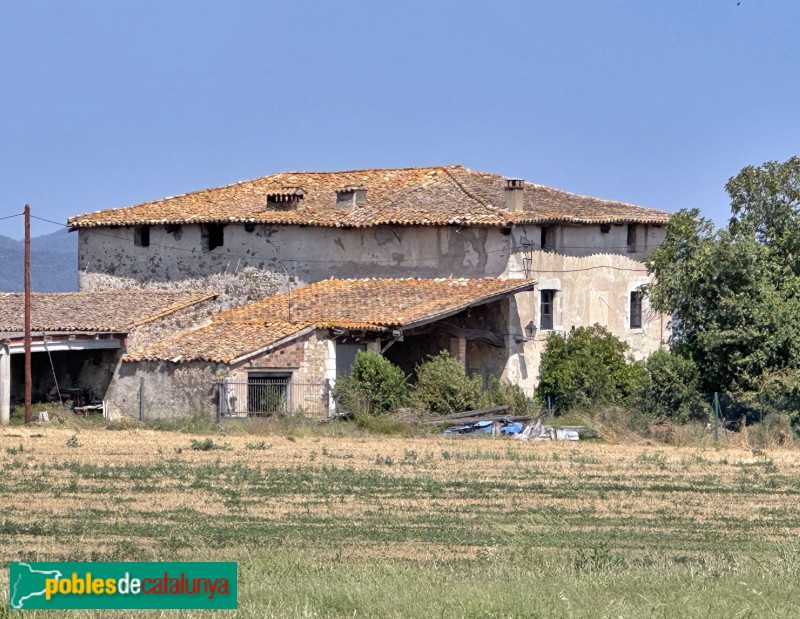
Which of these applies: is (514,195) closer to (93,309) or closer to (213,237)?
(213,237)

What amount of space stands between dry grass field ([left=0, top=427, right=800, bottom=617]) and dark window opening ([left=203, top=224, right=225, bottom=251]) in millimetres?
11943

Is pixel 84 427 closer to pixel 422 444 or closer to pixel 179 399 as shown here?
pixel 179 399

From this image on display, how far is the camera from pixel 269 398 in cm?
3431

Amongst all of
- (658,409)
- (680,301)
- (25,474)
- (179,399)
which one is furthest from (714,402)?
(25,474)

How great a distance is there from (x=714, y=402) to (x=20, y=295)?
2118 centimetres

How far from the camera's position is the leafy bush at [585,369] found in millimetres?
36938

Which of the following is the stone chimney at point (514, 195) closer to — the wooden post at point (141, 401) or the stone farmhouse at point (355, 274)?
the stone farmhouse at point (355, 274)

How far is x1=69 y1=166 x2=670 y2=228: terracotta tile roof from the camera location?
39594 millimetres

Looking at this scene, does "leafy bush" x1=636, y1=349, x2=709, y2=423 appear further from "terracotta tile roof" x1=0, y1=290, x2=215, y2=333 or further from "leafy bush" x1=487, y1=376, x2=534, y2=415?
"terracotta tile roof" x1=0, y1=290, x2=215, y2=333

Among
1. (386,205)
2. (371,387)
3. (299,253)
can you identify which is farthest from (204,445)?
(386,205)

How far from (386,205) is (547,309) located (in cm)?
552

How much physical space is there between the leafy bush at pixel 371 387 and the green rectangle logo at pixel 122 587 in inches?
913

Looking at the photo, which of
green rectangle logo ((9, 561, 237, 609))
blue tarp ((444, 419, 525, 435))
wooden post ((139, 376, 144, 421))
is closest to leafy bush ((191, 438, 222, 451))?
blue tarp ((444, 419, 525, 435))

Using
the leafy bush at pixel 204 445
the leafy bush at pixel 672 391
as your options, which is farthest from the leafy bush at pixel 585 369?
the leafy bush at pixel 204 445
